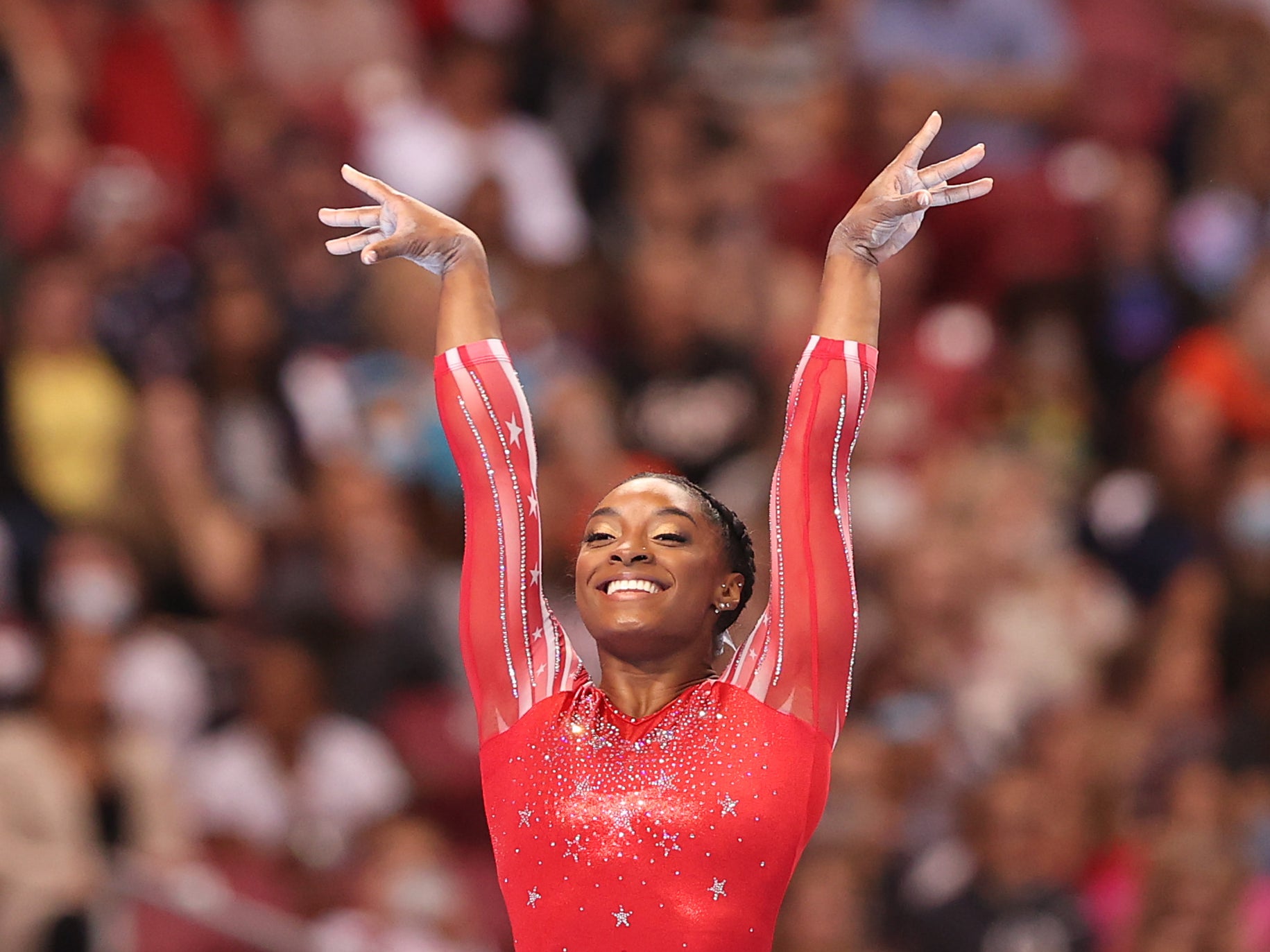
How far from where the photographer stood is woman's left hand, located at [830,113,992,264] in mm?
3354

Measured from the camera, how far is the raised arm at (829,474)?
3.39m

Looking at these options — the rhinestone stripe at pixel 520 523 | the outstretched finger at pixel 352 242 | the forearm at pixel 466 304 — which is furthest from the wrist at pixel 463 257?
the rhinestone stripe at pixel 520 523

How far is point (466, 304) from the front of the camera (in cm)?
363

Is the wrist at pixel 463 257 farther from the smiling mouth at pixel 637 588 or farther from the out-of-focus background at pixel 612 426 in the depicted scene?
the out-of-focus background at pixel 612 426

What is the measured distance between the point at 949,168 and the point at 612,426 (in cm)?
485

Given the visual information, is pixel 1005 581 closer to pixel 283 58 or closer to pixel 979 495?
pixel 979 495

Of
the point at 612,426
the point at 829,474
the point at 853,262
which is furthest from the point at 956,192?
the point at 612,426

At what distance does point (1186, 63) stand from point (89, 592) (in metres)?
6.07

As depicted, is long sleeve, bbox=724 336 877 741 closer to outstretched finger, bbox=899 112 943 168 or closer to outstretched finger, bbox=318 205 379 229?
outstretched finger, bbox=899 112 943 168

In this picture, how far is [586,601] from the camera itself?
11.3ft

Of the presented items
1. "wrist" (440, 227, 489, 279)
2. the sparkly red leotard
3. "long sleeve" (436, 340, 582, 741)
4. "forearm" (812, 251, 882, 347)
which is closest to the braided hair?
the sparkly red leotard

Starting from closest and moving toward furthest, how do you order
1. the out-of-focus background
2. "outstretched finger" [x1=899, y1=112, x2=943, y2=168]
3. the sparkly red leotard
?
1. the sparkly red leotard
2. "outstretched finger" [x1=899, y1=112, x2=943, y2=168]
3. the out-of-focus background

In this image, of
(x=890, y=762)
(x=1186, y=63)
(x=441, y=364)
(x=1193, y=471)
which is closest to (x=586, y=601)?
(x=441, y=364)

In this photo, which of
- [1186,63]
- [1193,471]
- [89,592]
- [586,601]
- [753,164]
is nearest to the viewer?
Answer: [586,601]
